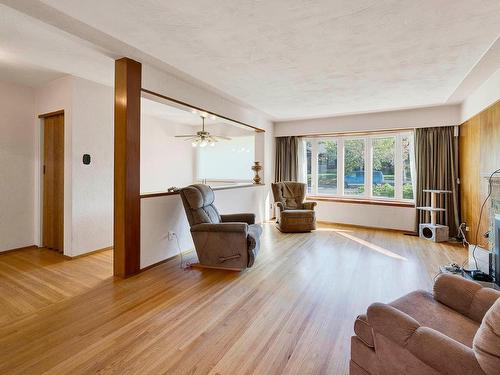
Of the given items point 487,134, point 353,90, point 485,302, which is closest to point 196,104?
point 353,90

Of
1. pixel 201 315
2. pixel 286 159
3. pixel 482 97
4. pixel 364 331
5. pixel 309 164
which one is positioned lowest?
pixel 201 315

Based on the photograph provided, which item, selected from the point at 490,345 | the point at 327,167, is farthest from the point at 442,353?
the point at 327,167

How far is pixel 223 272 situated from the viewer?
3.30m

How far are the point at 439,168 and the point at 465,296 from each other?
176 inches

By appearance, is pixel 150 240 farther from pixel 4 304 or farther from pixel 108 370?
pixel 108 370

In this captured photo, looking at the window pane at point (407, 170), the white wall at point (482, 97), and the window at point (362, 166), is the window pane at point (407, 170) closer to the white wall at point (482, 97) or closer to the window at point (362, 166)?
the window at point (362, 166)

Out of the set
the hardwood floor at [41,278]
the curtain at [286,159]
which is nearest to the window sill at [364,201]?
the curtain at [286,159]

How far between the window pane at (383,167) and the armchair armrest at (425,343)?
524 centimetres

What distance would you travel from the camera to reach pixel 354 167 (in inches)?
247

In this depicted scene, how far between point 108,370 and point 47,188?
141 inches

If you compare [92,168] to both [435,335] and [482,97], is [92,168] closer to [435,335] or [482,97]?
[435,335]

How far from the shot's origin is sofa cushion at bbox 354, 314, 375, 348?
137 cm

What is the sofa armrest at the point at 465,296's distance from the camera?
4.82 ft

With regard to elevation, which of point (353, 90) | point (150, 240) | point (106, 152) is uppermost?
point (353, 90)
